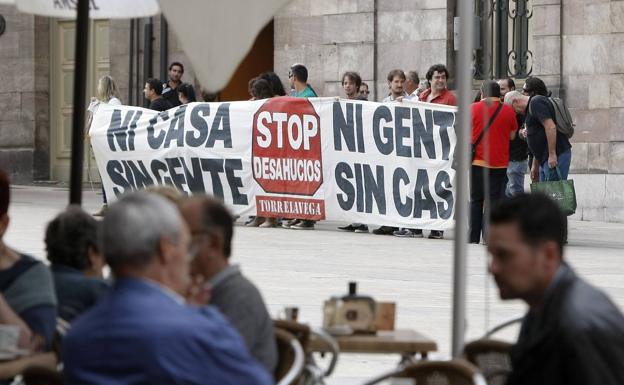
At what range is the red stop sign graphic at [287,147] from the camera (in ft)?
59.1

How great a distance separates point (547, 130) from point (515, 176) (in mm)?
611

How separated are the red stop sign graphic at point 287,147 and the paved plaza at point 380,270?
0.57 metres

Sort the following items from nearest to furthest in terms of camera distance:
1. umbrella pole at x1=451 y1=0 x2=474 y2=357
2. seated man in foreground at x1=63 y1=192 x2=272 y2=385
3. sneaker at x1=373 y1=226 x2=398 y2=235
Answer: seated man in foreground at x1=63 y1=192 x2=272 y2=385 → umbrella pole at x1=451 y1=0 x2=474 y2=357 → sneaker at x1=373 y1=226 x2=398 y2=235

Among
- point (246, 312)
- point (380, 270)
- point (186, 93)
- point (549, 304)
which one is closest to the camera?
point (549, 304)

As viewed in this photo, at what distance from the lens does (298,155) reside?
714 inches

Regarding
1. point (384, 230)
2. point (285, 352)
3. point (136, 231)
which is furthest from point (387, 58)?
point (136, 231)

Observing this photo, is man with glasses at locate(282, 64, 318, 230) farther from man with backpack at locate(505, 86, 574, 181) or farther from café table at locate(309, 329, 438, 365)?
café table at locate(309, 329, 438, 365)

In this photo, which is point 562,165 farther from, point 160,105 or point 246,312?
point 246,312

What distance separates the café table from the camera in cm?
559

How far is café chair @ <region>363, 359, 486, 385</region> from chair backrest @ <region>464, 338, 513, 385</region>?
0.49 m

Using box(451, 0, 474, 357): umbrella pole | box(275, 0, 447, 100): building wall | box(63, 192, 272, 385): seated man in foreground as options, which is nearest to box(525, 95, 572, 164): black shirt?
box(275, 0, 447, 100): building wall

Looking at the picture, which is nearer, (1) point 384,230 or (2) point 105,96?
(1) point 384,230

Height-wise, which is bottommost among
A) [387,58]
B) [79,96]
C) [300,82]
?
[79,96]

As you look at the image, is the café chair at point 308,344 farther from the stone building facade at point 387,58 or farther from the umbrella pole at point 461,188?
the stone building facade at point 387,58
